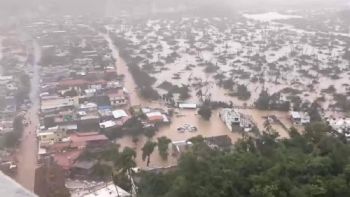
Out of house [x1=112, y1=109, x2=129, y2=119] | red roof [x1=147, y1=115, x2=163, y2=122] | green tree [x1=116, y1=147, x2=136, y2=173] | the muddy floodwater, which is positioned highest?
green tree [x1=116, y1=147, x2=136, y2=173]

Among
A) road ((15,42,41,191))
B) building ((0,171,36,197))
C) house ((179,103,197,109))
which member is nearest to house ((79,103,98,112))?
road ((15,42,41,191))

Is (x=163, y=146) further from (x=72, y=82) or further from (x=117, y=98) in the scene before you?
(x=72, y=82)

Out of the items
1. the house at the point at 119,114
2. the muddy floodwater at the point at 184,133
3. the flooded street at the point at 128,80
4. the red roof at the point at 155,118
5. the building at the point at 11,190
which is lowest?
the muddy floodwater at the point at 184,133

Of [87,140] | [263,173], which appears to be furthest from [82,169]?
[263,173]

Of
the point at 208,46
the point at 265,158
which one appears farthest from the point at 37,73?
the point at 265,158

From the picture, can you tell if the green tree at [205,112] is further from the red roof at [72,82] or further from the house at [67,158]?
the red roof at [72,82]

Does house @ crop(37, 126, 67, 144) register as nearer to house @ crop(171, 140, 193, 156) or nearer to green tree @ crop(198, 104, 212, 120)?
house @ crop(171, 140, 193, 156)

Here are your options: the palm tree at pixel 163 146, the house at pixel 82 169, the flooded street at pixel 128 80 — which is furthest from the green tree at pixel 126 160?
the flooded street at pixel 128 80
